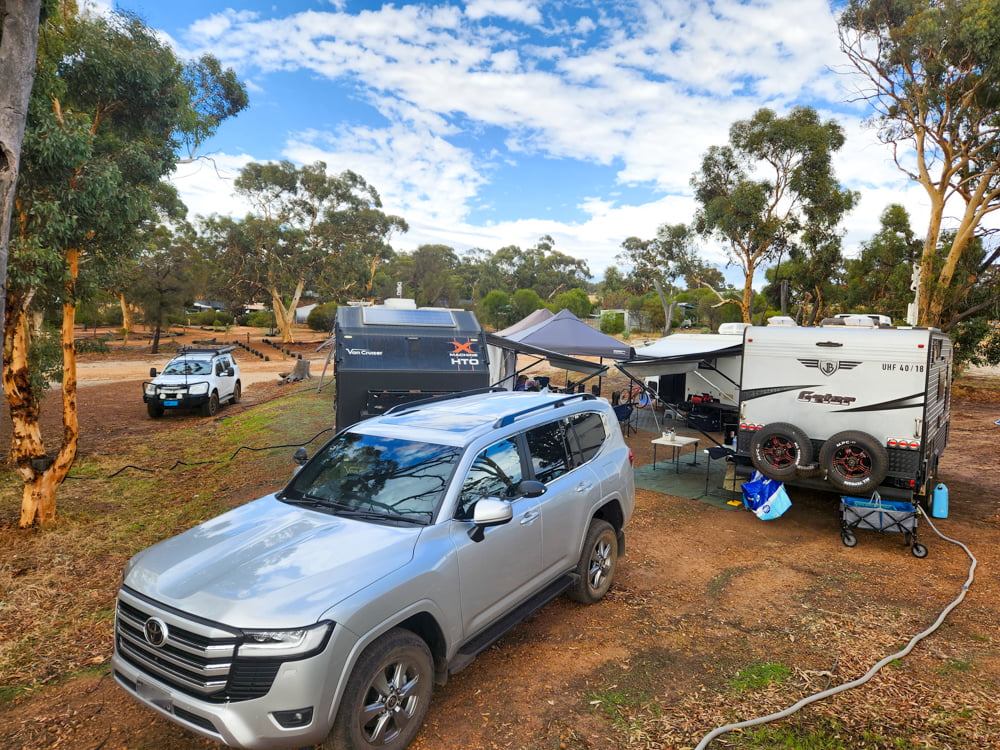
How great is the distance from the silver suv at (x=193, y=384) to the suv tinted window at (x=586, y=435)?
13566mm

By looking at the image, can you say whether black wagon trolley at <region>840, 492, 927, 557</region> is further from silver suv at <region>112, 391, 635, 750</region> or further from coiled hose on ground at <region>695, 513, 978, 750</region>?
silver suv at <region>112, 391, 635, 750</region>

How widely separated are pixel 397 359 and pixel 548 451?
5.48 meters

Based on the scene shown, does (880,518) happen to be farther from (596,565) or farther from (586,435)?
(586,435)

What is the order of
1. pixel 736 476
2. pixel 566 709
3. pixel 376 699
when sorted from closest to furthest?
1. pixel 376 699
2. pixel 566 709
3. pixel 736 476

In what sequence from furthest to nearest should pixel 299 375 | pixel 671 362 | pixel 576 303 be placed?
pixel 576 303
pixel 299 375
pixel 671 362

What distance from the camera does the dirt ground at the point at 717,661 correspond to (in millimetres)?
3490

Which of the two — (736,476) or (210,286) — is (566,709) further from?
(210,286)

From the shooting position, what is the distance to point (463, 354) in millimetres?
9961

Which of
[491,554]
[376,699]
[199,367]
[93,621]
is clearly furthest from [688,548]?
[199,367]

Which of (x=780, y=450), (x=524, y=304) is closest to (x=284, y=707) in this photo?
(x=780, y=450)

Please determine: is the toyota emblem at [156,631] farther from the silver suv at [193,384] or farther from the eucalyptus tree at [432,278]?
the eucalyptus tree at [432,278]

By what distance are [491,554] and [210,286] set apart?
49792mm

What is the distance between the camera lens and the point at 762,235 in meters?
25.4

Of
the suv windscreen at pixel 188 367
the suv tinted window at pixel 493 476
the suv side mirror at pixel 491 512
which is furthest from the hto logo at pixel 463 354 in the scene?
the suv windscreen at pixel 188 367
